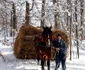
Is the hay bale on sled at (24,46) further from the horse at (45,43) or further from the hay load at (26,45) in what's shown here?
the horse at (45,43)

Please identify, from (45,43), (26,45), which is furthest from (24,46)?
(45,43)

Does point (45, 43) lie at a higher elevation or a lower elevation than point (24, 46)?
higher

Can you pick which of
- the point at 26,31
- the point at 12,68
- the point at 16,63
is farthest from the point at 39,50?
the point at 26,31

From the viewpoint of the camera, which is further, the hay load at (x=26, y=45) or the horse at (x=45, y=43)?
the hay load at (x=26, y=45)

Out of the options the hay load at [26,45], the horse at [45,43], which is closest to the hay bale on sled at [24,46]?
the hay load at [26,45]

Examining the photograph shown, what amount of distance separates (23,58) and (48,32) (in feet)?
15.6

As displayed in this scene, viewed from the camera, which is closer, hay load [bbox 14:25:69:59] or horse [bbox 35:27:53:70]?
horse [bbox 35:27:53:70]

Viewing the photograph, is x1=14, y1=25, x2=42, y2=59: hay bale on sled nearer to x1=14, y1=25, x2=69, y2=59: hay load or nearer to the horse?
x1=14, y1=25, x2=69, y2=59: hay load

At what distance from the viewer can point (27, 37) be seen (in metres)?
14.0

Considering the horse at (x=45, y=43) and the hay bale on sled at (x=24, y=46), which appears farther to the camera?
the hay bale on sled at (x=24, y=46)

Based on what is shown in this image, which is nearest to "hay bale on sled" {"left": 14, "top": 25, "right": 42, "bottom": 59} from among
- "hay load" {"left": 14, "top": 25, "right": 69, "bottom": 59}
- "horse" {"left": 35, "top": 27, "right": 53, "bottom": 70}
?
"hay load" {"left": 14, "top": 25, "right": 69, "bottom": 59}

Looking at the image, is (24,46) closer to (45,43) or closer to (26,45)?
(26,45)

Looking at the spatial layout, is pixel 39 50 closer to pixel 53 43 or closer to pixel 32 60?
pixel 53 43

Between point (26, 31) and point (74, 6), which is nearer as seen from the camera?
point (26, 31)
